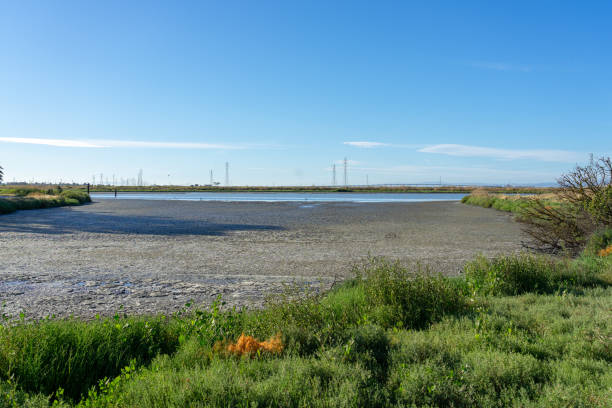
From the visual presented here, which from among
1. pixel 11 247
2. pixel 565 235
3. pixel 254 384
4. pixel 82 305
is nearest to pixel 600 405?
pixel 254 384

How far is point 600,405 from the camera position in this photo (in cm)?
323

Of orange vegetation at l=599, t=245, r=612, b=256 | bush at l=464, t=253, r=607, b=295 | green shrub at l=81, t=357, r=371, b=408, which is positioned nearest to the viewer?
green shrub at l=81, t=357, r=371, b=408

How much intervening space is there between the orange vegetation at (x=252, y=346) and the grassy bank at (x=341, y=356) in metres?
0.01

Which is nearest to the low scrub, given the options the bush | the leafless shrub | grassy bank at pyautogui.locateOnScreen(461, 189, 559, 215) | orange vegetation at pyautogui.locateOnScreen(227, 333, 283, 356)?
the leafless shrub

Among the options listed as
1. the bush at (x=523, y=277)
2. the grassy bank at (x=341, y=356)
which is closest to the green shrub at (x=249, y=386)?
the grassy bank at (x=341, y=356)

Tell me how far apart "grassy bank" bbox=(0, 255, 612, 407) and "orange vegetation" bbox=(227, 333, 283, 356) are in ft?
0.05

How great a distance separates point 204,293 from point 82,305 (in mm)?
1988

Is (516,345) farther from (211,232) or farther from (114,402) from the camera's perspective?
(211,232)

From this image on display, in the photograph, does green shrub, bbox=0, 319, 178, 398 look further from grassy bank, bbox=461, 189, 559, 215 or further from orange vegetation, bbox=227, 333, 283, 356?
grassy bank, bbox=461, 189, 559, 215

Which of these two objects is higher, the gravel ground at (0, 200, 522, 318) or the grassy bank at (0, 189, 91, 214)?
the grassy bank at (0, 189, 91, 214)

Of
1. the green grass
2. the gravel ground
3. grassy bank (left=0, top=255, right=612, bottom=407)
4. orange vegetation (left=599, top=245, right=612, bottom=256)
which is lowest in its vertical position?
the gravel ground

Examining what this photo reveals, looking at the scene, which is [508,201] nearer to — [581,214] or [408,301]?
[581,214]

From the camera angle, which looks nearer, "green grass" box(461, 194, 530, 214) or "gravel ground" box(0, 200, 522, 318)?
"gravel ground" box(0, 200, 522, 318)

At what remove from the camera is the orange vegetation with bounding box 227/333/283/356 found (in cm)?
428
